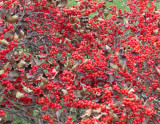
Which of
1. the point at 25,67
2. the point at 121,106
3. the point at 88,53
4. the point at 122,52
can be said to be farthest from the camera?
the point at 88,53

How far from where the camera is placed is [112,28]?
3.49 m

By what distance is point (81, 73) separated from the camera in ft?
8.08

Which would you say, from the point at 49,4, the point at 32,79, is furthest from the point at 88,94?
the point at 49,4

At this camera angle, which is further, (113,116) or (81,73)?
(81,73)

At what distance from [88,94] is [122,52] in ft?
2.19

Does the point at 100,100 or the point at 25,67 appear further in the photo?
the point at 25,67

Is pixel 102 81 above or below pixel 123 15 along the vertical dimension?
below

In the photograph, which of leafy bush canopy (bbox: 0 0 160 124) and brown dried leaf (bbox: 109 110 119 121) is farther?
leafy bush canopy (bbox: 0 0 160 124)

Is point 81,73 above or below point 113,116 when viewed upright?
above

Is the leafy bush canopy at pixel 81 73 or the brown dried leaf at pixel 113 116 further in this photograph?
the leafy bush canopy at pixel 81 73

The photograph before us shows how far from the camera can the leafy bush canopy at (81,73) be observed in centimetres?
216

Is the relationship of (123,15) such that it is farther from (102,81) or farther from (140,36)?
(102,81)

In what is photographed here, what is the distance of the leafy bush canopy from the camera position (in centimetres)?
216

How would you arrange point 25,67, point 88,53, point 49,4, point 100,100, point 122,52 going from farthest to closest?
point 49,4, point 88,53, point 122,52, point 25,67, point 100,100
